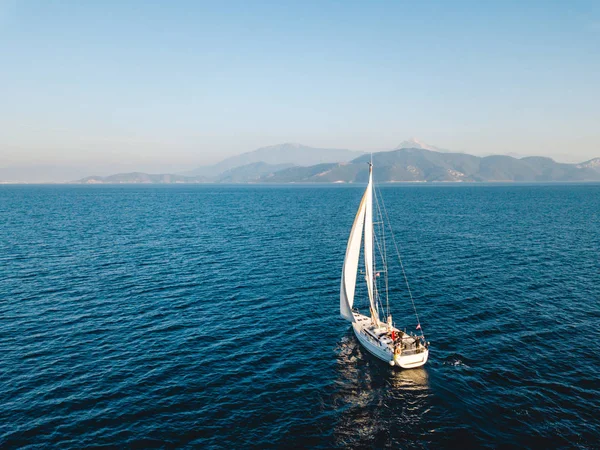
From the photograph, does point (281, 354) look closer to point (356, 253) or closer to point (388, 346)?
point (388, 346)

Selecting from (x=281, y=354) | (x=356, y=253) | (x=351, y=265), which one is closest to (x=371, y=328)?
(x=351, y=265)

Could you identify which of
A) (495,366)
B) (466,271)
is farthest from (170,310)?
(466,271)

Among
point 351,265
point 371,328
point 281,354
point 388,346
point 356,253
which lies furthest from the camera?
point 351,265

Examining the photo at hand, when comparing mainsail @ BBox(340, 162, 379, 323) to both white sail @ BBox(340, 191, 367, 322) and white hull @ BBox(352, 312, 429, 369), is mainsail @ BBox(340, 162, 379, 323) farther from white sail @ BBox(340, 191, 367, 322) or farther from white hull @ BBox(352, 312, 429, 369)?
white hull @ BBox(352, 312, 429, 369)

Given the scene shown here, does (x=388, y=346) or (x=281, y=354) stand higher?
(x=388, y=346)

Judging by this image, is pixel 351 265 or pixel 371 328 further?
pixel 351 265

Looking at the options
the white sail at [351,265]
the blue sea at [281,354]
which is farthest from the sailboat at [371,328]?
the blue sea at [281,354]
